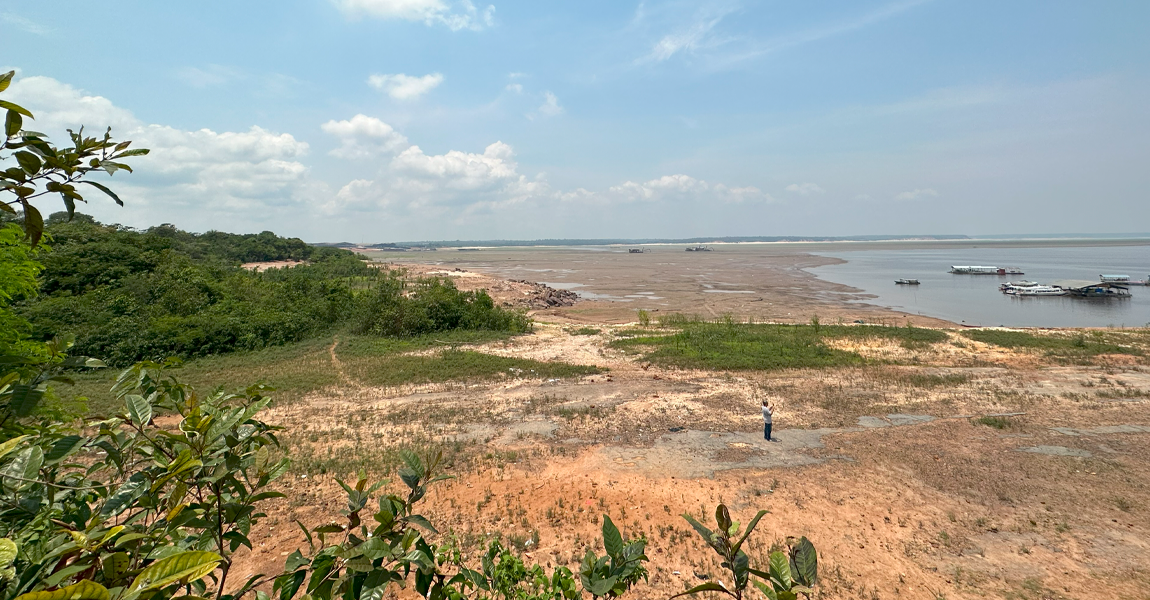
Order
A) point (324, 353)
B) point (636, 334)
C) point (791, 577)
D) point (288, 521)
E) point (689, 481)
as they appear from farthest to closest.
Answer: point (636, 334), point (324, 353), point (689, 481), point (288, 521), point (791, 577)

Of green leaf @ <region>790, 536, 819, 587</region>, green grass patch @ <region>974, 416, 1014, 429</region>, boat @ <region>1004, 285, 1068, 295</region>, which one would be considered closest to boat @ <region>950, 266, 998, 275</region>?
boat @ <region>1004, 285, 1068, 295</region>

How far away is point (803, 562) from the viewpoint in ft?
5.03

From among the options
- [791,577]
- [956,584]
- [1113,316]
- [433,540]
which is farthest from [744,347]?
[1113,316]

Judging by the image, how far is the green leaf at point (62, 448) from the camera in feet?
4.83

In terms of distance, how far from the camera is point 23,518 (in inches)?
57.0

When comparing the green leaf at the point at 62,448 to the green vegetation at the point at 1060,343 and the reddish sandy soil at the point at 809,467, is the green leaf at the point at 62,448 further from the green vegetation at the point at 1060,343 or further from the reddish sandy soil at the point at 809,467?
the green vegetation at the point at 1060,343

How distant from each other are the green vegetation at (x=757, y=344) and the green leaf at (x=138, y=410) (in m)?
17.5

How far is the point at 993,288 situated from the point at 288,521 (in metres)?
61.0

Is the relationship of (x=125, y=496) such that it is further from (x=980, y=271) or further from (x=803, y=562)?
(x=980, y=271)

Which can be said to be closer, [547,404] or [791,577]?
[791,577]

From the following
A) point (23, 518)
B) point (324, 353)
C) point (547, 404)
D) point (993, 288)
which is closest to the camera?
point (23, 518)

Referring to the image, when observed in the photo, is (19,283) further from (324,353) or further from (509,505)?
(324,353)

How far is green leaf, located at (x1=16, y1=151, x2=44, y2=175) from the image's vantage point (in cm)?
137

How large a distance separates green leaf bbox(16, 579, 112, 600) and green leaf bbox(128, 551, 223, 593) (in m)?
0.10
